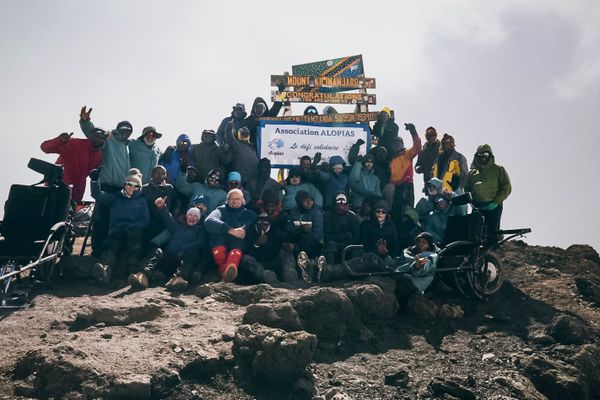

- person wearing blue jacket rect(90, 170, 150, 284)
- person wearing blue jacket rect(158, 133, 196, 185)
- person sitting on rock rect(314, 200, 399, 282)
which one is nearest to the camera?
person sitting on rock rect(314, 200, 399, 282)

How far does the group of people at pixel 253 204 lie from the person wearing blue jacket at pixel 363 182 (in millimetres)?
24

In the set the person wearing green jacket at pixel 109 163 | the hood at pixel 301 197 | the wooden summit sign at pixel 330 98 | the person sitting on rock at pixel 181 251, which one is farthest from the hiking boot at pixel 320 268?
the wooden summit sign at pixel 330 98

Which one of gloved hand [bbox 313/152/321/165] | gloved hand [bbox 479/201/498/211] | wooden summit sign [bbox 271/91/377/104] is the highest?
wooden summit sign [bbox 271/91/377/104]

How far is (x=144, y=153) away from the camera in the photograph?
10188mm

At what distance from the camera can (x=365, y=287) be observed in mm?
7867

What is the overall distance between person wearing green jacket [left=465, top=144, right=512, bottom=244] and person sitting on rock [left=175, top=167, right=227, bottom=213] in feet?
16.3

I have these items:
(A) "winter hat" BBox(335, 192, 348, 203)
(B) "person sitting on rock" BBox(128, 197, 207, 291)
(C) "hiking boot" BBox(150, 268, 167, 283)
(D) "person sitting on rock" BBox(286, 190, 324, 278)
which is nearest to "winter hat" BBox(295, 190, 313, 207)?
(D) "person sitting on rock" BBox(286, 190, 324, 278)

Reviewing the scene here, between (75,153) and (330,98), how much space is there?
20.8ft

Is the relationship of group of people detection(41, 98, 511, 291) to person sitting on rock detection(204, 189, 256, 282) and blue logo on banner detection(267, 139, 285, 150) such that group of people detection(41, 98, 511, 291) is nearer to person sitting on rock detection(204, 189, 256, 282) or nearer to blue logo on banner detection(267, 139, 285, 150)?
person sitting on rock detection(204, 189, 256, 282)

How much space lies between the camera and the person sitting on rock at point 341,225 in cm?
951

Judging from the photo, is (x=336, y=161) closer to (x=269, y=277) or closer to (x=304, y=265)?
(x=304, y=265)

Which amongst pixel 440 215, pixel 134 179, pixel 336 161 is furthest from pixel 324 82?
pixel 134 179

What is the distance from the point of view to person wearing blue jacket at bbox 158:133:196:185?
10.4 m

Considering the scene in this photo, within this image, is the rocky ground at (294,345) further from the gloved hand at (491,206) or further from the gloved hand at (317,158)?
the gloved hand at (317,158)
